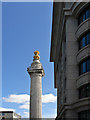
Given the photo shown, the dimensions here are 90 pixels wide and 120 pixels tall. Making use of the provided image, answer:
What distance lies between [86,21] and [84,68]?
19.7ft

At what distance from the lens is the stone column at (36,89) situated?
6488cm

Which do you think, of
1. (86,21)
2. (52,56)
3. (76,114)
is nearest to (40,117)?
(52,56)

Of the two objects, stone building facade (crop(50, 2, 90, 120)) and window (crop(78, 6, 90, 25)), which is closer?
→ stone building facade (crop(50, 2, 90, 120))

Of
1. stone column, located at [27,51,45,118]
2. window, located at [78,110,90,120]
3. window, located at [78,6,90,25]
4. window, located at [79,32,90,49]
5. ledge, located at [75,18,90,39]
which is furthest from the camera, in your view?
Answer: stone column, located at [27,51,45,118]

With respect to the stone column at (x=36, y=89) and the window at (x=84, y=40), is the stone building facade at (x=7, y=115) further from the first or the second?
the window at (x=84, y=40)

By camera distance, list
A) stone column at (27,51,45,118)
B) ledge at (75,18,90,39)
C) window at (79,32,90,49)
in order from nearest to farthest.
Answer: ledge at (75,18,90,39) < window at (79,32,90,49) < stone column at (27,51,45,118)

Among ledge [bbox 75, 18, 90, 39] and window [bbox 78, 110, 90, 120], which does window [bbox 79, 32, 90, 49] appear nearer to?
ledge [bbox 75, 18, 90, 39]

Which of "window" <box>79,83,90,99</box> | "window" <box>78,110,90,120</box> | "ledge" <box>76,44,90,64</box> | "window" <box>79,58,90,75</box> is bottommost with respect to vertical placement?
"window" <box>78,110,90,120</box>

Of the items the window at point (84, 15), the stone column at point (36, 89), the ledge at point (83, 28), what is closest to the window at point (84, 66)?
the ledge at point (83, 28)

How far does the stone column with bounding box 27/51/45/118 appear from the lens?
64.9 meters

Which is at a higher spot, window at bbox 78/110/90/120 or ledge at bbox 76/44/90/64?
ledge at bbox 76/44/90/64

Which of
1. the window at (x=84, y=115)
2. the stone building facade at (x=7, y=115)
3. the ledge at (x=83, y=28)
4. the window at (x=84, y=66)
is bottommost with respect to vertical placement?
the stone building facade at (x=7, y=115)

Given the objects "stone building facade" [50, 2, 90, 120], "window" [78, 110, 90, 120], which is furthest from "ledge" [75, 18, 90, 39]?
"window" [78, 110, 90, 120]

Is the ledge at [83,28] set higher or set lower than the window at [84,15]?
lower
